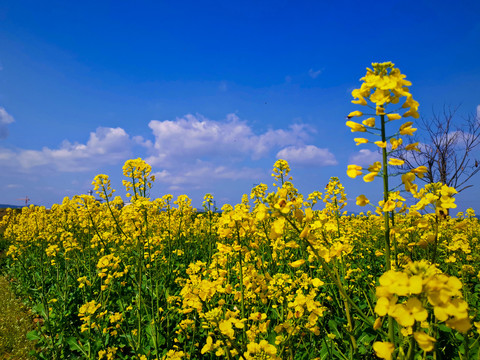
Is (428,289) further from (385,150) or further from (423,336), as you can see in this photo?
(385,150)

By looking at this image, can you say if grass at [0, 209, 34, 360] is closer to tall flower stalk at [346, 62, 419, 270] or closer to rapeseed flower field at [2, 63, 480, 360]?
rapeseed flower field at [2, 63, 480, 360]

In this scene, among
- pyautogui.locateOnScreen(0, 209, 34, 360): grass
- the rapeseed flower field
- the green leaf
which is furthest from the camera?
pyautogui.locateOnScreen(0, 209, 34, 360): grass

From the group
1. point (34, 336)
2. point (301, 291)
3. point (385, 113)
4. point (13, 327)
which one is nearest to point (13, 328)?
point (13, 327)

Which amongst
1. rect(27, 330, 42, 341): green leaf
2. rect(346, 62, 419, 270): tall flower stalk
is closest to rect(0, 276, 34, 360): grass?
rect(27, 330, 42, 341): green leaf

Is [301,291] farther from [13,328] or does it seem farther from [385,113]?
[13,328]

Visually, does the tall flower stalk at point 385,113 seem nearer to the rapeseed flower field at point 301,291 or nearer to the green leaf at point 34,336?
the rapeseed flower field at point 301,291

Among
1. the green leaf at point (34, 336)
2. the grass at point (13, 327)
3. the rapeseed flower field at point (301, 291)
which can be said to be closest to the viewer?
the rapeseed flower field at point (301, 291)

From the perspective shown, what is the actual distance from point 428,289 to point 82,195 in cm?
515

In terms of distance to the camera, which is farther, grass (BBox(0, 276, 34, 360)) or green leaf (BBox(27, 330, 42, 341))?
grass (BBox(0, 276, 34, 360))

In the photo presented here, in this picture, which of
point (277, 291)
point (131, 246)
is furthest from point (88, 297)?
point (277, 291)

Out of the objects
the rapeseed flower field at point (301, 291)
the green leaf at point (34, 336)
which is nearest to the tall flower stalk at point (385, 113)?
the rapeseed flower field at point (301, 291)

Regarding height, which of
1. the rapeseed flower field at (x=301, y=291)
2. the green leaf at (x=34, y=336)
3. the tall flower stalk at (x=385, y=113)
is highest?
the tall flower stalk at (x=385, y=113)

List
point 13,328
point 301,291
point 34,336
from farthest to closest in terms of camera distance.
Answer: point 13,328 → point 34,336 → point 301,291

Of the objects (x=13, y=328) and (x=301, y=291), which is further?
(x=13, y=328)
